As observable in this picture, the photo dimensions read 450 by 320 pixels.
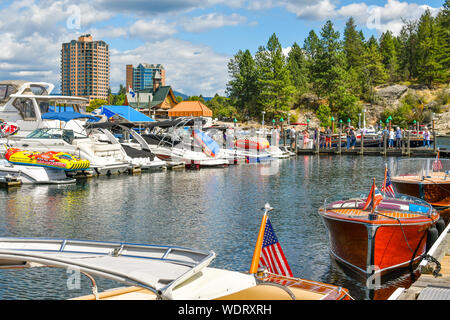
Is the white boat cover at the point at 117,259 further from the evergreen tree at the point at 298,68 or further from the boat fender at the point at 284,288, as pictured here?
the evergreen tree at the point at 298,68

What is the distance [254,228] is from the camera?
16.8 meters

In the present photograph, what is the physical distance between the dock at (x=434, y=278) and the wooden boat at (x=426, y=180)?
190 inches

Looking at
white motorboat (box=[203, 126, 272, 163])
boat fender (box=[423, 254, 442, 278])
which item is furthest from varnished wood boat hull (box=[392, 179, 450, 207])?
white motorboat (box=[203, 126, 272, 163])

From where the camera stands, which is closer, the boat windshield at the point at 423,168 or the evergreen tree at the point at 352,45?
the boat windshield at the point at 423,168

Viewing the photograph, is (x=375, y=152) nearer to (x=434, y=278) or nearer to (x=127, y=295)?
(x=434, y=278)

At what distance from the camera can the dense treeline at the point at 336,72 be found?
331ft

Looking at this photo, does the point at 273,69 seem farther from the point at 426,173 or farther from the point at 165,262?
the point at 165,262

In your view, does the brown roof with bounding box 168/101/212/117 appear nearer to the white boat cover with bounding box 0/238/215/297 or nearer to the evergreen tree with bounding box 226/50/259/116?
the evergreen tree with bounding box 226/50/259/116

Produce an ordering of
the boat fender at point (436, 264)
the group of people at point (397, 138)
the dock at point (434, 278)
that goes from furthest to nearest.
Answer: the group of people at point (397, 138) < the boat fender at point (436, 264) < the dock at point (434, 278)

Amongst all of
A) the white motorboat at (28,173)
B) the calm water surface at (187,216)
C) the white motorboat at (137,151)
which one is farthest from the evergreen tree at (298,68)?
the white motorboat at (28,173)

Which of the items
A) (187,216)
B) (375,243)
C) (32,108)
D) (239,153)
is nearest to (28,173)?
(187,216)

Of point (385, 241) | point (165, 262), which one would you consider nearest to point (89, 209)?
point (385, 241)

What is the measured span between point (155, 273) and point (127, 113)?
35554 mm
